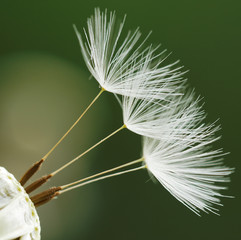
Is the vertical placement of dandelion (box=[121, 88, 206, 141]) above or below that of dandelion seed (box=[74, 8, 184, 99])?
below

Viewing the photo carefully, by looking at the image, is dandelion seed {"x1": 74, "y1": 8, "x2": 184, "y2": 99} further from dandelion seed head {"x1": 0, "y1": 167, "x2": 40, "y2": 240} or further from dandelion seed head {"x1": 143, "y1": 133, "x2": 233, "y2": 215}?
dandelion seed head {"x1": 0, "y1": 167, "x2": 40, "y2": 240}

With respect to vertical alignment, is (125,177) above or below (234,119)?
below

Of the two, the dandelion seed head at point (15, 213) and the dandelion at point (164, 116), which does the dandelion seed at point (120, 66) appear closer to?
the dandelion at point (164, 116)

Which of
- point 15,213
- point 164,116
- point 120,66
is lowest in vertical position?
point 15,213

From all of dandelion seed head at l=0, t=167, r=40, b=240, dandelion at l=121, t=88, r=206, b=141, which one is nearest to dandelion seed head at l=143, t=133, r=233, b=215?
dandelion at l=121, t=88, r=206, b=141

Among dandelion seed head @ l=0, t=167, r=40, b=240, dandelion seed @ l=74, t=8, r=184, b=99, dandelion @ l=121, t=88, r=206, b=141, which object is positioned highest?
dandelion seed @ l=74, t=8, r=184, b=99

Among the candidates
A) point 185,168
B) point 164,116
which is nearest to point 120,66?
point 164,116

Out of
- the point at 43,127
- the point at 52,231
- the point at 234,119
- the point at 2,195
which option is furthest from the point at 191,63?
the point at 2,195

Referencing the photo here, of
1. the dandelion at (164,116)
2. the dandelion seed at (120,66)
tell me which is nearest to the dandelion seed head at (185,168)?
the dandelion at (164,116)

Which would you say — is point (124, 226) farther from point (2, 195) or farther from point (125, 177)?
point (2, 195)

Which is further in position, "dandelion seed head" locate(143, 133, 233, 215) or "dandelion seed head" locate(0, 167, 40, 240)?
"dandelion seed head" locate(143, 133, 233, 215)

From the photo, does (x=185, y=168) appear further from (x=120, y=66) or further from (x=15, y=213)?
(x=15, y=213)
